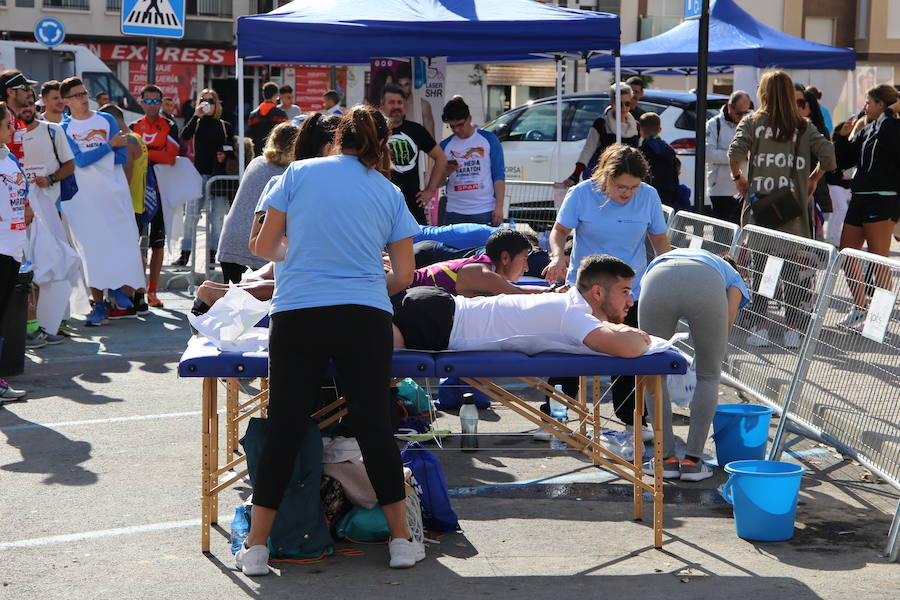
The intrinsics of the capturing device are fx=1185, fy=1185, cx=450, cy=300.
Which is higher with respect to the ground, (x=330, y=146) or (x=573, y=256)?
(x=330, y=146)

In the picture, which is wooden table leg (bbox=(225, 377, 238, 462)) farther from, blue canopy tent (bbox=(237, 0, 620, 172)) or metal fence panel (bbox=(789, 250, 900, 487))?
blue canopy tent (bbox=(237, 0, 620, 172))

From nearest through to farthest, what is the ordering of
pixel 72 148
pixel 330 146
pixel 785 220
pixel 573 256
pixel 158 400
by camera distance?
pixel 330 146
pixel 573 256
pixel 158 400
pixel 785 220
pixel 72 148

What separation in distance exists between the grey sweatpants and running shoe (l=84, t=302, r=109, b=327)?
5978mm

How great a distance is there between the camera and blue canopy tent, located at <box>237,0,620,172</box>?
9.90 m

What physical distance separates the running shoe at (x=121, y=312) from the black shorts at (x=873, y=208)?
21.0 ft

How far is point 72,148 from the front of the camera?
33.0ft

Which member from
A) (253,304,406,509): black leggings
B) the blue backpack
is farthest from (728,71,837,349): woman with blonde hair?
(253,304,406,509): black leggings

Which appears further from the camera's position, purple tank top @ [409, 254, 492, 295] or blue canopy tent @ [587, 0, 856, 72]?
blue canopy tent @ [587, 0, 856, 72]

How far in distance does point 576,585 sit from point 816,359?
223 centimetres

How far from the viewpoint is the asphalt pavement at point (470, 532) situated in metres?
4.50

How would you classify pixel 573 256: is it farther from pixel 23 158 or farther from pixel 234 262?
pixel 23 158

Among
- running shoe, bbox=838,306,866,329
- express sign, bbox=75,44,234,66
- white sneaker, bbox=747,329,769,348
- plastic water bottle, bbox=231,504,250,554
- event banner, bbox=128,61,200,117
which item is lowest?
plastic water bottle, bbox=231,504,250,554

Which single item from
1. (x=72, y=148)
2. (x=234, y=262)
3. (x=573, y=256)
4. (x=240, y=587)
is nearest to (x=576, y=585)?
(x=240, y=587)

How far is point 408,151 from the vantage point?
972cm
